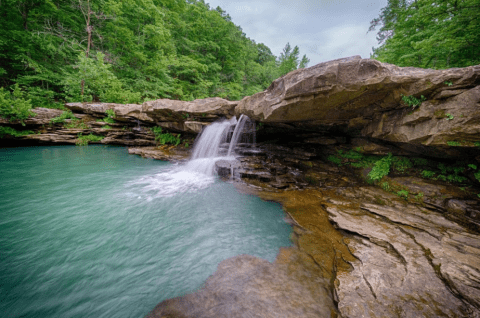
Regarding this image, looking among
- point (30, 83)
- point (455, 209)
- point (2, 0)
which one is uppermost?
point (2, 0)

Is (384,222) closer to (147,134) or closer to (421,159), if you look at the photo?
(421,159)

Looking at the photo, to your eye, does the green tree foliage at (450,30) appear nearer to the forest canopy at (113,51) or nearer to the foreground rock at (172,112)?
the foreground rock at (172,112)

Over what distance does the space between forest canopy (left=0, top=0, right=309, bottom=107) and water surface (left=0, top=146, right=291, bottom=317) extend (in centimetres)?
1033

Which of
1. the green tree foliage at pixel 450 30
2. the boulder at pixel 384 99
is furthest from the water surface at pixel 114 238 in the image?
the green tree foliage at pixel 450 30

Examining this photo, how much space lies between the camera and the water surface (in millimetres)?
2219

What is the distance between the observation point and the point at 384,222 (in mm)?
3615

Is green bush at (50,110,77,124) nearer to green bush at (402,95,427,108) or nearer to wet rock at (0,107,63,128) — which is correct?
wet rock at (0,107,63,128)

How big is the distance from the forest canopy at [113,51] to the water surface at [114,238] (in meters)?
10.3

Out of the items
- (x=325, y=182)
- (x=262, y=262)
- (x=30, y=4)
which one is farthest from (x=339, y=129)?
(x=30, y=4)

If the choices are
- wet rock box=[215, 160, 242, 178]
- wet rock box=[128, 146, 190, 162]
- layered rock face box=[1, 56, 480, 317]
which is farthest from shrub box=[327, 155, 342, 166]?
wet rock box=[128, 146, 190, 162]

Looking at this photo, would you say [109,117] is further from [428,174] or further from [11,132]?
[428,174]

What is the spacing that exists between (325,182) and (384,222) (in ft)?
8.14

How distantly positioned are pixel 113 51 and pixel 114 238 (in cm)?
1798

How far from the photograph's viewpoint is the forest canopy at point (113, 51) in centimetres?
1213
